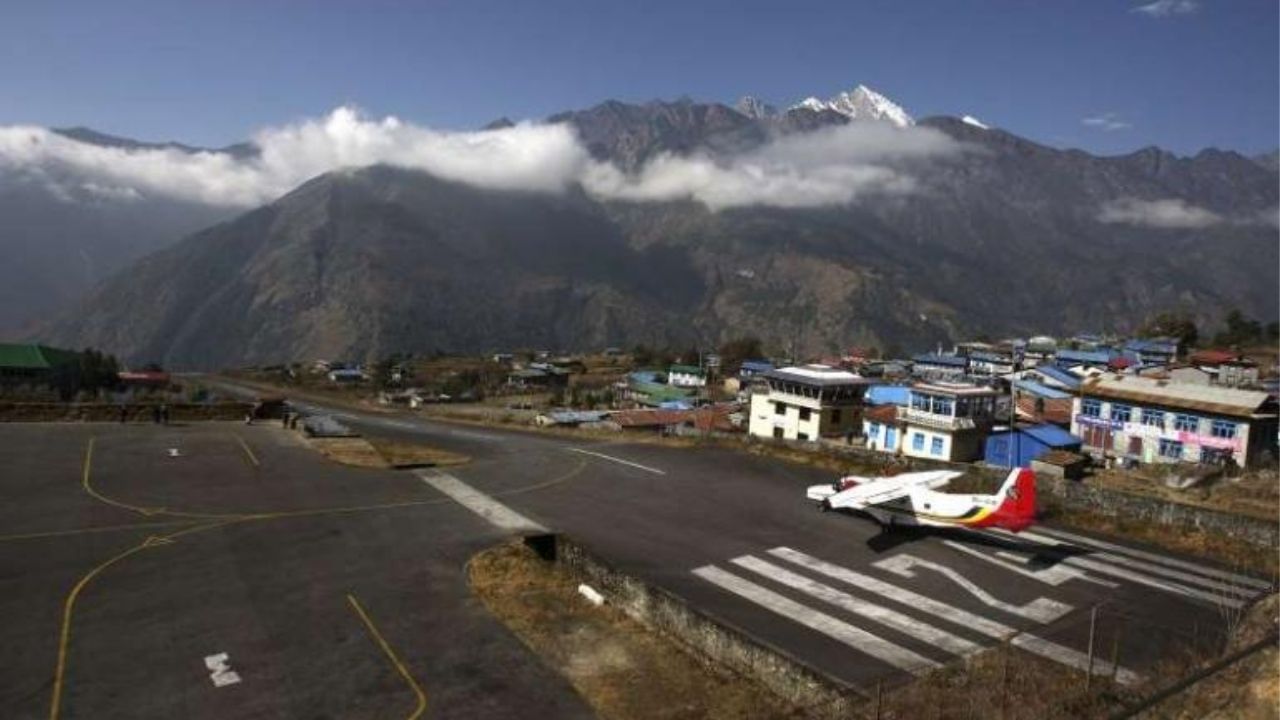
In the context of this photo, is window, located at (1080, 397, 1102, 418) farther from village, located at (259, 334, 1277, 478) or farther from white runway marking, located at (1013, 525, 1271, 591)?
white runway marking, located at (1013, 525, 1271, 591)

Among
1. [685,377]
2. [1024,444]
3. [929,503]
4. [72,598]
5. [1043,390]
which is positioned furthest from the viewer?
[685,377]

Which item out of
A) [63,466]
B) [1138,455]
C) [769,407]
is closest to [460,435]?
[63,466]

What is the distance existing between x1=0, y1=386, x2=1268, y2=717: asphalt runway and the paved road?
0.10 meters

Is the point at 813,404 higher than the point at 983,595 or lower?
higher

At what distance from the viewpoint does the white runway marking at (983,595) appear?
24.5 m

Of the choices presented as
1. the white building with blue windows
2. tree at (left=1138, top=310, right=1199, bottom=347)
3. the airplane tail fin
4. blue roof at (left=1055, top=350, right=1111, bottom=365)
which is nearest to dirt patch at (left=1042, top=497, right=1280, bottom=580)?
the airplane tail fin

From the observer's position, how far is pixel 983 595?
25766 mm

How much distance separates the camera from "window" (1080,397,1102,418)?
69688mm

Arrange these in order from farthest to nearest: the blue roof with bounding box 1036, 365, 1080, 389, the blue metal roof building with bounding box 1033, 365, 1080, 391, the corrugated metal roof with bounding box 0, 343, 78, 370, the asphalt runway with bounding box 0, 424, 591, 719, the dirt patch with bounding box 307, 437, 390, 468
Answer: the corrugated metal roof with bounding box 0, 343, 78, 370 < the blue roof with bounding box 1036, 365, 1080, 389 < the blue metal roof building with bounding box 1033, 365, 1080, 391 < the dirt patch with bounding box 307, 437, 390, 468 < the asphalt runway with bounding box 0, 424, 591, 719

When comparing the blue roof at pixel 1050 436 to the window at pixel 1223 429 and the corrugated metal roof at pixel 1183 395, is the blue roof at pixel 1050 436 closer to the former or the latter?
the corrugated metal roof at pixel 1183 395

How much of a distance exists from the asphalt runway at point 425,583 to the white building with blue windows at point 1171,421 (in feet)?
129

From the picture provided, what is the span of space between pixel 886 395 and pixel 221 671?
79186 mm

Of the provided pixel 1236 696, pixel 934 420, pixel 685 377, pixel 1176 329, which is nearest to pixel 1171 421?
pixel 934 420

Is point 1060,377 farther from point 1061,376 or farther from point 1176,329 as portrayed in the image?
point 1176,329
